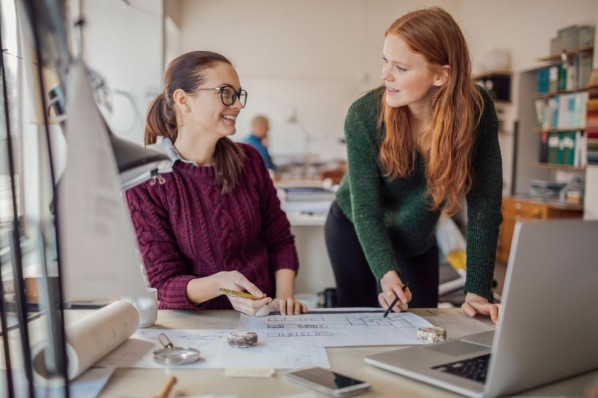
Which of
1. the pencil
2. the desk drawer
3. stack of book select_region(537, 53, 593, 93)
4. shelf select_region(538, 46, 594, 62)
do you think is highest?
shelf select_region(538, 46, 594, 62)

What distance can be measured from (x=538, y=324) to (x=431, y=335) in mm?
336

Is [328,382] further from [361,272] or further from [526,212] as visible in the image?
[526,212]

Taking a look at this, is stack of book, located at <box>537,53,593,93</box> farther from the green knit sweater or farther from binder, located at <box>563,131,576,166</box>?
the green knit sweater

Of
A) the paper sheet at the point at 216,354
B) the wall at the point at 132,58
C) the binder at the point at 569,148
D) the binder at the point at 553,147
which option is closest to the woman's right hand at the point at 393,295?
the paper sheet at the point at 216,354

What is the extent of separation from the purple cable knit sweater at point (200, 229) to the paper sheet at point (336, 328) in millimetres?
266

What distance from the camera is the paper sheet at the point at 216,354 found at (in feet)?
3.40

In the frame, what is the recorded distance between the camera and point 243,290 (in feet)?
4.63

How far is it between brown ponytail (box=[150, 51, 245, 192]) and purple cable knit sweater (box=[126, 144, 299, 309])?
0.11 feet

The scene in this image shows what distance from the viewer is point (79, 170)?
0.68 meters

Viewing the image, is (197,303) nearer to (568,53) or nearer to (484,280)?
(484,280)

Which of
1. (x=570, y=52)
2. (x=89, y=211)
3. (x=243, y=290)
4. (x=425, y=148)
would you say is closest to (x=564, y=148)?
(x=570, y=52)

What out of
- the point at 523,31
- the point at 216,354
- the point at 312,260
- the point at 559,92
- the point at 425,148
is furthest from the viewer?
the point at 523,31

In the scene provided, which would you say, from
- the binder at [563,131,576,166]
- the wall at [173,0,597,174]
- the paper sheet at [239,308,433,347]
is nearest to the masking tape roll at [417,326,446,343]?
the paper sheet at [239,308,433,347]

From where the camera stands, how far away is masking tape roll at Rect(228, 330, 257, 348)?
113 centimetres
